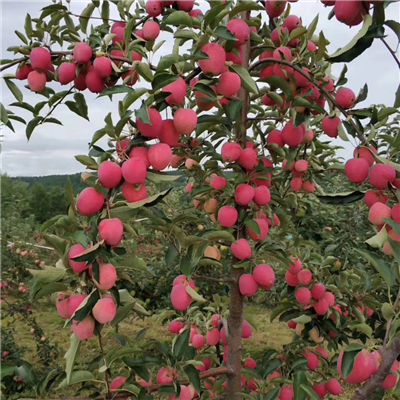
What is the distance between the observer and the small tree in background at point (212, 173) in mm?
785

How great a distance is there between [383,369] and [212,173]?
756 mm

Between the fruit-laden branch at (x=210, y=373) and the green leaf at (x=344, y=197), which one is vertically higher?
the green leaf at (x=344, y=197)

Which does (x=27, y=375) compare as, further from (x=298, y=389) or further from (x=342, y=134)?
(x=342, y=134)

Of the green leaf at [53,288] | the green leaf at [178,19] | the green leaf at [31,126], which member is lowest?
the green leaf at [53,288]

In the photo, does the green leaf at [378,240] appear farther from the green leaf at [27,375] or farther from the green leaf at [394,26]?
the green leaf at [27,375]

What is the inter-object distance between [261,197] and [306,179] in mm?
327

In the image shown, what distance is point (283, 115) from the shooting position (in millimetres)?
1187

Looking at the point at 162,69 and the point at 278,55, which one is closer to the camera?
the point at 162,69

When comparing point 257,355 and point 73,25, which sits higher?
point 73,25

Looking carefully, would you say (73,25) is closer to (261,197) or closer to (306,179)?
(261,197)

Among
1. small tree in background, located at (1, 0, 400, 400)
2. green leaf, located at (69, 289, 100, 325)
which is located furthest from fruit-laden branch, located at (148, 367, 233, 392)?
green leaf, located at (69, 289, 100, 325)

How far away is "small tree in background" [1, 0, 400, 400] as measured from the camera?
785 mm

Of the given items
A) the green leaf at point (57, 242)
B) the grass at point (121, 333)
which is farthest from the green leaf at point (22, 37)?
the grass at point (121, 333)

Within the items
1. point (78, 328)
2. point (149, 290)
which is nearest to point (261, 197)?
point (78, 328)
